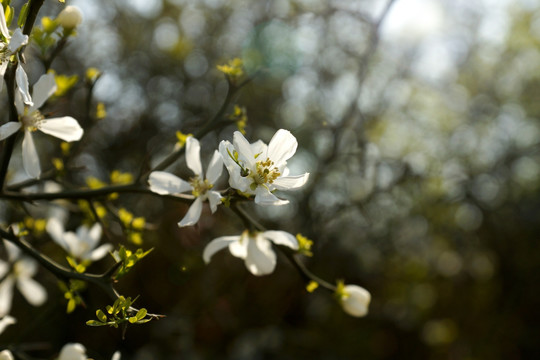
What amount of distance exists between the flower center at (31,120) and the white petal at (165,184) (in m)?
0.38

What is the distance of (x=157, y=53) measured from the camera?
5059 millimetres

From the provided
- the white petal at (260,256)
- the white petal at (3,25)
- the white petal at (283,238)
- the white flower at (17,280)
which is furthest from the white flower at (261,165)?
the white flower at (17,280)

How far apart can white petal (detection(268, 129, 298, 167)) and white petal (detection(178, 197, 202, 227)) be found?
247mm

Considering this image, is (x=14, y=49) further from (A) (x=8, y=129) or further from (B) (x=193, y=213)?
(B) (x=193, y=213)

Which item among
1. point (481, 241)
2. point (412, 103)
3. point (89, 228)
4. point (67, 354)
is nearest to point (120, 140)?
point (89, 228)

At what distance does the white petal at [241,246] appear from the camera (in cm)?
164

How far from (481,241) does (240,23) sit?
4161mm

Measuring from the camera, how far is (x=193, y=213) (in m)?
1.38

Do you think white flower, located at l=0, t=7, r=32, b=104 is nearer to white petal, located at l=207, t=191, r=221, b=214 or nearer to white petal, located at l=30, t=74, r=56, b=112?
white petal, located at l=30, t=74, r=56, b=112

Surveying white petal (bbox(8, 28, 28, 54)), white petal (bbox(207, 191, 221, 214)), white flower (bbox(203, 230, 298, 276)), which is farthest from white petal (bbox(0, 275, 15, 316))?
white petal (bbox(8, 28, 28, 54))

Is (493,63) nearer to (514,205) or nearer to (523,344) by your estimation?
(514,205)

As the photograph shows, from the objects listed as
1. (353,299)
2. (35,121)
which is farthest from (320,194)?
(35,121)

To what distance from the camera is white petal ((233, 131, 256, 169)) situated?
130 centimetres

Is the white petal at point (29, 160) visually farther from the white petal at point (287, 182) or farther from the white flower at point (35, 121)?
the white petal at point (287, 182)
